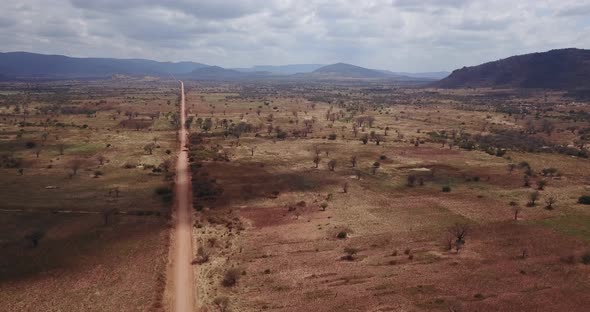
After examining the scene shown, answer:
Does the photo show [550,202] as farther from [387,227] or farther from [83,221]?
[83,221]

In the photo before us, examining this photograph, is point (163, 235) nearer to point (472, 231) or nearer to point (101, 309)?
point (101, 309)

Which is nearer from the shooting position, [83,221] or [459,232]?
[459,232]

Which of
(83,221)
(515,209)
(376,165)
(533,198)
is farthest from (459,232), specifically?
(83,221)

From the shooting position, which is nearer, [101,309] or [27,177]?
[101,309]

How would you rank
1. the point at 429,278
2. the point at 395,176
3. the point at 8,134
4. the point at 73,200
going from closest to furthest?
the point at 429,278
the point at 73,200
the point at 395,176
the point at 8,134

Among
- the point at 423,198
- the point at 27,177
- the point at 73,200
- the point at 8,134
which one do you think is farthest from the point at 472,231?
the point at 8,134

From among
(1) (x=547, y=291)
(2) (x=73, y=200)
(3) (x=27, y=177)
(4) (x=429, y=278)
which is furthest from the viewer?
(3) (x=27, y=177)

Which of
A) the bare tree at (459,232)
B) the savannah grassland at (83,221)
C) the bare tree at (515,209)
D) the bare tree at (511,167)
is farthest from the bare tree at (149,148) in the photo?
the bare tree at (511,167)
